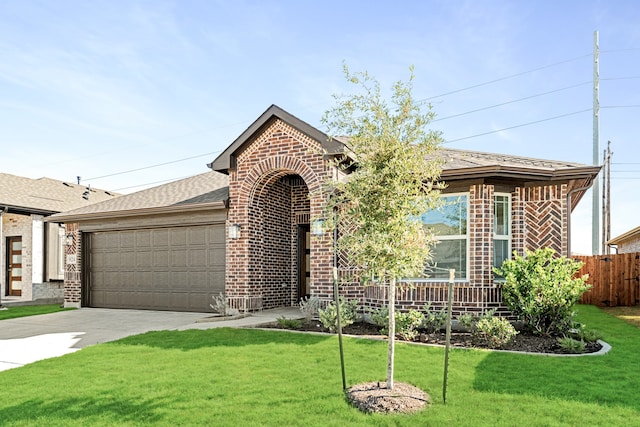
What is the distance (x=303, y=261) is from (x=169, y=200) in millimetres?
4546

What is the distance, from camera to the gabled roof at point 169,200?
42.2 ft

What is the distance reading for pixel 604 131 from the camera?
24.3m

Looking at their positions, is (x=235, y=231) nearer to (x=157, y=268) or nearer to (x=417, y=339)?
(x=157, y=268)

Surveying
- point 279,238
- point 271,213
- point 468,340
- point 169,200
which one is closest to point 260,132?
point 271,213

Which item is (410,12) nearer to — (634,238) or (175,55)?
(175,55)

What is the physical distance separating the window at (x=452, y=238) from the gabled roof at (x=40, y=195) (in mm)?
15010

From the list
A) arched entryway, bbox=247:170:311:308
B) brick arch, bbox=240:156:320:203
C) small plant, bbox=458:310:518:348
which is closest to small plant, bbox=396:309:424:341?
small plant, bbox=458:310:518:348

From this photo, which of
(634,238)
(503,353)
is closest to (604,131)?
(634,238)

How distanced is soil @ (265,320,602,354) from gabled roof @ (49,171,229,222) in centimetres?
490

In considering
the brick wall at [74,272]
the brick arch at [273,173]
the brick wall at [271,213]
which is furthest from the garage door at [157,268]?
the brick arch at [273,173]

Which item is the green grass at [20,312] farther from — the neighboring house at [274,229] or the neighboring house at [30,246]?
the neighboring house at [30,246]

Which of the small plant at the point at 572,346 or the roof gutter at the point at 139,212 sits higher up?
the roof gutter at the point at 139,212

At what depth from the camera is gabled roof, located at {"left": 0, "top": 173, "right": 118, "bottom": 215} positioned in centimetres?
1655

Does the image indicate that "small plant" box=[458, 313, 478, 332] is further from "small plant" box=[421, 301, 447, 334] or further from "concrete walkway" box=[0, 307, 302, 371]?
"concrete walkway" box=[0, 307, 302, 371]
